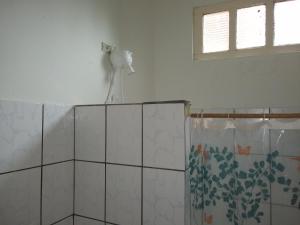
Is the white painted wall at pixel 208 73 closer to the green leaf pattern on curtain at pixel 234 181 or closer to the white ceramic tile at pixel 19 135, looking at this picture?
the green leaf pattern on curtain at pixel 234 181

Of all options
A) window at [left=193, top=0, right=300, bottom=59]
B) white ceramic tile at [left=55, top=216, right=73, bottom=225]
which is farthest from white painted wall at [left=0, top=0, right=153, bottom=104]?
window at [left=193, top=0, right=300, bottom=59]

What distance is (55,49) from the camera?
102 cm

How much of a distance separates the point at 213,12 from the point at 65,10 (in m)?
1.14

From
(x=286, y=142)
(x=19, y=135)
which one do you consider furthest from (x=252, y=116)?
(x=19, y=135)

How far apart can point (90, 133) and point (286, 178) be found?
1.06m

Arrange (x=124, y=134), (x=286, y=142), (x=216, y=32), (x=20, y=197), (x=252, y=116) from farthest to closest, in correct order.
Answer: (x=216, y=32) < (x=286, y=142) < (x=252, y=116) < (x=124, y=134) < (x=20, y=197)

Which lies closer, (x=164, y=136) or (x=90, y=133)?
(x=164, y=136)

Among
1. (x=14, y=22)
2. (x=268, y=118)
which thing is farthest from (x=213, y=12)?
(x=14, y=22)

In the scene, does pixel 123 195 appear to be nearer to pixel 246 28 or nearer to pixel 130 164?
pixel 130 164

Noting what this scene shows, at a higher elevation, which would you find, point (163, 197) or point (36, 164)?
point (36, 164)

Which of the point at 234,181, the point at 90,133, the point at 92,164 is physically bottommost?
the point at 234,181

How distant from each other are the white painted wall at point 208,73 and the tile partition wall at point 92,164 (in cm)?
95

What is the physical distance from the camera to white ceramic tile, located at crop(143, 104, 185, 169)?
2.77 feet

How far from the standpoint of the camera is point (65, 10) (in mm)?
1078
